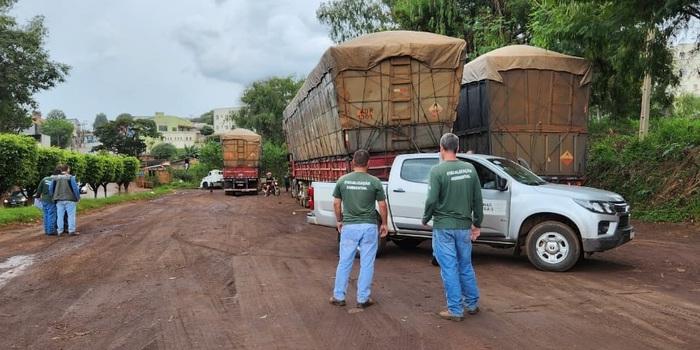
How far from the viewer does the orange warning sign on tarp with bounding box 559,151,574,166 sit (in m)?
14.1

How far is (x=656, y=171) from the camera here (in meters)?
16.4

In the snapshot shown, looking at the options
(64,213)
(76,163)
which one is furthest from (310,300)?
(76,163)

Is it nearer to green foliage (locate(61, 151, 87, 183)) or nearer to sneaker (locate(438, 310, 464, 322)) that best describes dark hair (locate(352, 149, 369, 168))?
sneaker (locate(438, 310, 464, 322))

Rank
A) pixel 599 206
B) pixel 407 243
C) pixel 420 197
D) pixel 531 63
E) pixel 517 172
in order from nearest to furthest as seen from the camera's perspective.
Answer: pixel 599 206 → pixel 517 172 → pixel 420 197 → pixel 407 243 → pixel 531 63

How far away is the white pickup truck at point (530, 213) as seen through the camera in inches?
316

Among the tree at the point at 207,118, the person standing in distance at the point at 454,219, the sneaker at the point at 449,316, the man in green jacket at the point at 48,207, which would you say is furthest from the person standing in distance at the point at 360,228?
the tree at the point at 207,118

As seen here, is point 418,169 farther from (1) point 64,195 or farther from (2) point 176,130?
(2) point 176,130

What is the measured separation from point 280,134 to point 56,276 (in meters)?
48.9

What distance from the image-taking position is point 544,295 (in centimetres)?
679

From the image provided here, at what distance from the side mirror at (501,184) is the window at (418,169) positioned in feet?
3.54

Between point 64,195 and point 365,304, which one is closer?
point 365,304

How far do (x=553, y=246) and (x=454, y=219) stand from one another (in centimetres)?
320

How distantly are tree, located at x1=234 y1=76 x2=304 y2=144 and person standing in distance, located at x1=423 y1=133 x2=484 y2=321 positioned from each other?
51104mm

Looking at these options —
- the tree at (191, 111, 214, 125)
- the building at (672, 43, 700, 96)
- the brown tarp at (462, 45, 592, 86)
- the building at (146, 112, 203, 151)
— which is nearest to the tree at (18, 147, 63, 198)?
the brown tarp at (462, 45, 592, 86)
